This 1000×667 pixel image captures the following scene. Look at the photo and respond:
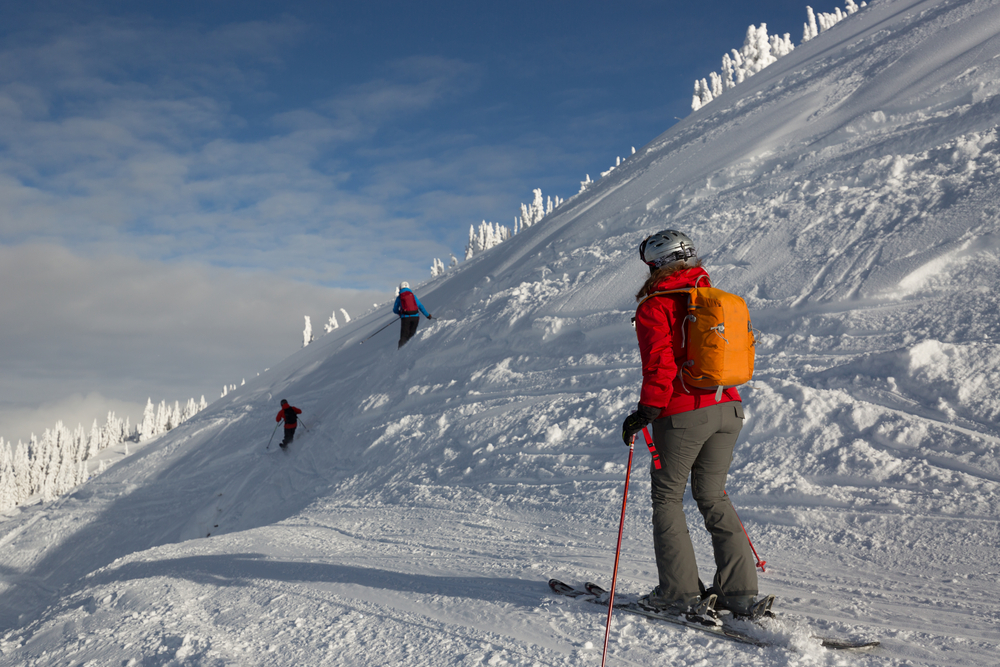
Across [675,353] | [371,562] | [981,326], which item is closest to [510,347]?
[371,562]

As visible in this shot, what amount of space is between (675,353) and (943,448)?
139 inches

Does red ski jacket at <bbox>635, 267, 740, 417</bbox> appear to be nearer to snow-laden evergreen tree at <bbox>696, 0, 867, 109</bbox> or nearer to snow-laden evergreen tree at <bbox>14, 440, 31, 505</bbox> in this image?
snow-laden evergreen tree at <bbox>696, 0, 867, 109</bbox>

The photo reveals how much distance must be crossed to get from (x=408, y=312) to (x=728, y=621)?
1231 centimetres

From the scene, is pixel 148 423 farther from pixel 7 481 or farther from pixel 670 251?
pixel 670 251

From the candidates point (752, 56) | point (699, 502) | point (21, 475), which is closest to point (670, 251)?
point (699, 502)

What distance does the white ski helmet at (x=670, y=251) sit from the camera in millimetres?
3441

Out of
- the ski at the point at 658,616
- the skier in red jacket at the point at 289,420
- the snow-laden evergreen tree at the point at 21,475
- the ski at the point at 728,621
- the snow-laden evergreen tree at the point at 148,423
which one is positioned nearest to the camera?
the ski at the point at 728,621

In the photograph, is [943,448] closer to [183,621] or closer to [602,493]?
[602,493]

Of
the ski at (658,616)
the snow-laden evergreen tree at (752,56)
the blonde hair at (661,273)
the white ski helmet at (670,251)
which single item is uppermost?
the snow-laden evergreen tree at (752,56)

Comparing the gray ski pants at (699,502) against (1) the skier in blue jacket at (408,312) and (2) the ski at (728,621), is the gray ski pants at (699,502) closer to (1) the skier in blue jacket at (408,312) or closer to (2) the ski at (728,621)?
(2) the ski at (728,621)

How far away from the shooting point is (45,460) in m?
107

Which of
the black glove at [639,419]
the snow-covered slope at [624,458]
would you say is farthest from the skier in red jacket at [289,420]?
the black glove at [639,419]

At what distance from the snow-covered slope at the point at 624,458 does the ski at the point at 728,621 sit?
9 cm

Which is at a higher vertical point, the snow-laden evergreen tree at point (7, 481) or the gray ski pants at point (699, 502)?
the gray ski pants at point (699, 502)
